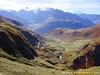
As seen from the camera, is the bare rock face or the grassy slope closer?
the grassy slope

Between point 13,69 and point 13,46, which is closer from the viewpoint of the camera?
point 13,69

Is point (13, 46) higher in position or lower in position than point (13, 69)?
higher

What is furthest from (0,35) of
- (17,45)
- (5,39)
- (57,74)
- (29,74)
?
(29,74)

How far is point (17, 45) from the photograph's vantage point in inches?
4855

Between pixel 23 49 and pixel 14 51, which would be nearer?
pixel 14 51

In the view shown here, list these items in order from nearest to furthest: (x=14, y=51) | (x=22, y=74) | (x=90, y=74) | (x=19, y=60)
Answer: (x=22, y=74), (x=19, y=60), (x=14, y=51), (x=90, y=74)

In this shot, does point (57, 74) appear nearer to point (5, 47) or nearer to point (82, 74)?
point (5, 47)

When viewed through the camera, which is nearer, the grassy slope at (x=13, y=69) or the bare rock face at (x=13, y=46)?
the grassy slope at (x=13, y=69)

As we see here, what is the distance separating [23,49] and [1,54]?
94.6ft

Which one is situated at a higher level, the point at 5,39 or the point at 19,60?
the point at 5,39


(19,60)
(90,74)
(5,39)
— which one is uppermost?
(5,39)

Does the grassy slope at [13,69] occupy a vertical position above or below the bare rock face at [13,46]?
below

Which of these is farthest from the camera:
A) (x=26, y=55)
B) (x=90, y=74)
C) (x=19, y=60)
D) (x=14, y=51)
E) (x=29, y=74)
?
(x=90, y=74)

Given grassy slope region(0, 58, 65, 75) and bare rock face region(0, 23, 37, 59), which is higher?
bare rock face region(0, 23, 37, 59)
